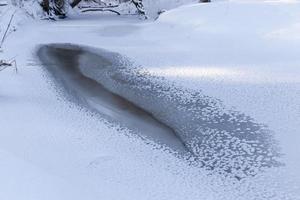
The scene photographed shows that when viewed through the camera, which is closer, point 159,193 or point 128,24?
point 159,193

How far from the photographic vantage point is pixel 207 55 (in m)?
10.6

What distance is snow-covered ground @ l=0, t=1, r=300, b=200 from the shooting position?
4.71 meters

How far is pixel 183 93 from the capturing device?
8.00 metres

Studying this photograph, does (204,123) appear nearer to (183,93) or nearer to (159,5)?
(183,93)

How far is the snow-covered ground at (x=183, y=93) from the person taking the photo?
471cm

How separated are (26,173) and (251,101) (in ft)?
12.0

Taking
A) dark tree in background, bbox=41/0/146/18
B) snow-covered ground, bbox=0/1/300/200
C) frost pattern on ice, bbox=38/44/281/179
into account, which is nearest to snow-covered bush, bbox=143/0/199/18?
dark tree in background, bbox=41/0/146/18

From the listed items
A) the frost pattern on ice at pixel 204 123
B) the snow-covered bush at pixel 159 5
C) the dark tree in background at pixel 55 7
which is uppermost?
the frost pattern on ice at pixel 204 123

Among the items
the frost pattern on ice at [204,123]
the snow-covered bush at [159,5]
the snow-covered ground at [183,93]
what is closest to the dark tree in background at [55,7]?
the snow-covered bush at [159,5]

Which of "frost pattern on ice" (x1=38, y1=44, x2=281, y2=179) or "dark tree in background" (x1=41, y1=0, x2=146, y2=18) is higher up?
"frost pattern on ice" (x1=38, y1=44, x2=281, y2=179)

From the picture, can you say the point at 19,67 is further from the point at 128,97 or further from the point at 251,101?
the point at 251,101

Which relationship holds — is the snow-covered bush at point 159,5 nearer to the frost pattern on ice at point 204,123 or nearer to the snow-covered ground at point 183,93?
the snow-covered ground at point 183,93

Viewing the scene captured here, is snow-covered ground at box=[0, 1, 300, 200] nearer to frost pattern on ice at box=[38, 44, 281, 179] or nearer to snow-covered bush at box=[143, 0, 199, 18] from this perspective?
frost pattern on ice at box=[38, 44, 281, 179]

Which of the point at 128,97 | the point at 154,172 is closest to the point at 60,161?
the point at 154,172
